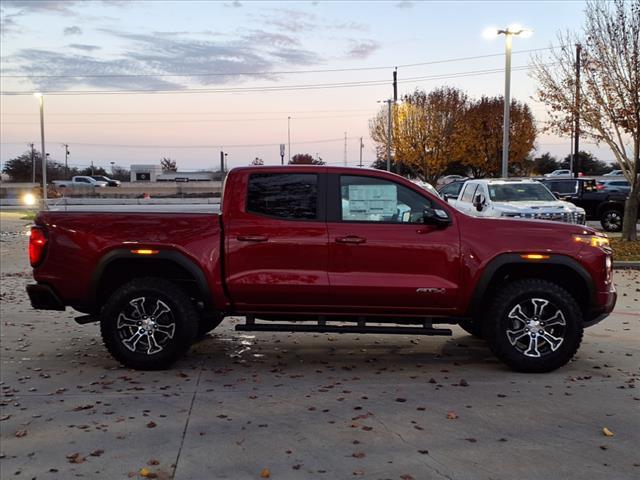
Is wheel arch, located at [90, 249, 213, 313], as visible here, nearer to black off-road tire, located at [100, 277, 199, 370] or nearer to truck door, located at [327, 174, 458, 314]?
black off-road tire, located at [100, 277, 199, 370]

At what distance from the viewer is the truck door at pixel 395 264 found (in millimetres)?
5750

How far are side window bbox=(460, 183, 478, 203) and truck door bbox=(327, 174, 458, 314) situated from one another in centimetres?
1150

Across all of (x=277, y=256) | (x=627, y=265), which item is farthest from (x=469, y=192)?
(x=277, y=256)

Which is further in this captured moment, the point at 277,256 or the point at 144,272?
the point at 144,272

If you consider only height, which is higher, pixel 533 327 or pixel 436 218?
pixel 436 218

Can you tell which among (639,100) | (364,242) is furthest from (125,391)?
(639,100)

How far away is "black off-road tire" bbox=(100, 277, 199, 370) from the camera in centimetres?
586

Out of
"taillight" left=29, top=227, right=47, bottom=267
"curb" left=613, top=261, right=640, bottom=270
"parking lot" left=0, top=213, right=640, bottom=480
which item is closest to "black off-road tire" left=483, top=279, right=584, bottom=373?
"parking lot" left=0, top=213, right=640, bottom=480

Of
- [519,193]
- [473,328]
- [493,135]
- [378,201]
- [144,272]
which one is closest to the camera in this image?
[378,201]

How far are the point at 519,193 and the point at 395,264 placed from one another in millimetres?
10825

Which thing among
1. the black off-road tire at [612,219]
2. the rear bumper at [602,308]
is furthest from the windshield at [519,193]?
the rear bumper at [602,308]

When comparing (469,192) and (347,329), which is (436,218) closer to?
(347,329)

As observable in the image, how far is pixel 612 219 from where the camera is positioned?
818 inches

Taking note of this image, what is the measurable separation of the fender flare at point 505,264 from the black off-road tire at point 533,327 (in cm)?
19
